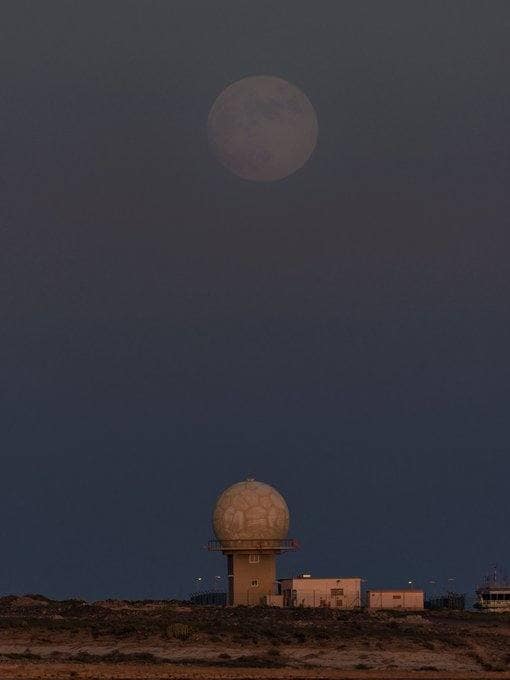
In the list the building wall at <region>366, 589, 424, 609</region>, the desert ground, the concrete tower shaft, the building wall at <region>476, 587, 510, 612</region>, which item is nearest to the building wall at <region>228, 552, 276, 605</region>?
the concrete tower shaft

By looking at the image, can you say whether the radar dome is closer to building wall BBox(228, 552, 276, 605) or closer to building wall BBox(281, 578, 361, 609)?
building wall BBox(228, 552, 276, 605)

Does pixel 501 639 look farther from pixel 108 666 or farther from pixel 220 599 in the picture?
pixel 220 599

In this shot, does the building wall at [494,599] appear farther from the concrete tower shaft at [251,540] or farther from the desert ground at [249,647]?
the desert ground at [249,647]

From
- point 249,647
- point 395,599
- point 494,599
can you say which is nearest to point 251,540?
point 395,599

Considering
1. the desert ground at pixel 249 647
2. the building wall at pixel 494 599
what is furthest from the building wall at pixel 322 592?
the building wall at pixel 494 599

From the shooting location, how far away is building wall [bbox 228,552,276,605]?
8731 centimetres

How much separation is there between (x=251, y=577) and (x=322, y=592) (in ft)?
15.8

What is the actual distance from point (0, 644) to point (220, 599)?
4211 cm

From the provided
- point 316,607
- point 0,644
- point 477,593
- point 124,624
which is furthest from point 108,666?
point 477,593

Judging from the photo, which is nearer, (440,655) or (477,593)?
(440,655)

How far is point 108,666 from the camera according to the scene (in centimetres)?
4797

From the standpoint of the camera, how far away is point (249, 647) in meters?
54.5

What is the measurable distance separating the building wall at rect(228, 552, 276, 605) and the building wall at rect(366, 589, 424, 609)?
6554 mm

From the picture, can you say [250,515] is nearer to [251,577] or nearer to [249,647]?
[251,577]
